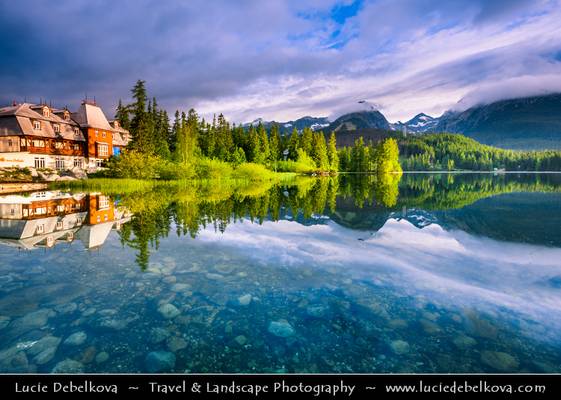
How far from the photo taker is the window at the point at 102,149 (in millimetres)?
55625

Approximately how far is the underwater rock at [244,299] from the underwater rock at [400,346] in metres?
2.73

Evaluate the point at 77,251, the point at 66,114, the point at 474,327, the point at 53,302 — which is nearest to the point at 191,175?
the point at 66,114

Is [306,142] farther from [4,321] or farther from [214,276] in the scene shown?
[4,321]

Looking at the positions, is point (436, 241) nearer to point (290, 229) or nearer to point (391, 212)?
point (290, 229)

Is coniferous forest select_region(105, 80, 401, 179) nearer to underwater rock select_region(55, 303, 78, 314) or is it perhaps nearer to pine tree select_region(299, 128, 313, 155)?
pine tree select_region(299, 128, 313, 155)

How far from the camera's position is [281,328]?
16.6 feet

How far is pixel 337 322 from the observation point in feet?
17.4

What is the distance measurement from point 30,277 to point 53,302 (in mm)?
1994

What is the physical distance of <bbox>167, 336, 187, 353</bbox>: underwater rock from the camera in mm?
4422

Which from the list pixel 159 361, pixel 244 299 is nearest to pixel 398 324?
pixel 244 299

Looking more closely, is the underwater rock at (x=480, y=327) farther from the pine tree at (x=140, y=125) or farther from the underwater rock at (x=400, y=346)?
the pine tree at (x=140, y=125)

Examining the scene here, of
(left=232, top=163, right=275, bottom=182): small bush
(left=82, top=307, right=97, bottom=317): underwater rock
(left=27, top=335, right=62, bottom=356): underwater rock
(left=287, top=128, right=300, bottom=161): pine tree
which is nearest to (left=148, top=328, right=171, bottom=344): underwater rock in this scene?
(left=27, top=335, right=62, bottom=356): underwater rock

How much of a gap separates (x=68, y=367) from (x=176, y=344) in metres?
1.34
